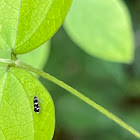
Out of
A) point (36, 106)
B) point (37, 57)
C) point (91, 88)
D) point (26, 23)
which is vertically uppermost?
point (26, 23)

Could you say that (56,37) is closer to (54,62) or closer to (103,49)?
(54,62)

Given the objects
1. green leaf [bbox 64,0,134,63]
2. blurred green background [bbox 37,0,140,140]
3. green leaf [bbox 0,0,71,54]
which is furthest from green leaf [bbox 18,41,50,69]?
blurred green background [bbox 37,0,140,140]

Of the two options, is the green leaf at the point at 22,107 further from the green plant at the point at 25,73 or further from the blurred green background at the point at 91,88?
the blurred green background at the point at 91,88

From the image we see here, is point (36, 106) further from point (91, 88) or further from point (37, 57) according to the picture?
point (91, 88)

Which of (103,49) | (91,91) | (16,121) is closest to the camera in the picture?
(16,121)

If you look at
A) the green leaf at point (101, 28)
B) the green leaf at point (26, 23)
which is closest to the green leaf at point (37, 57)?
the green leaf at point (101, 28)

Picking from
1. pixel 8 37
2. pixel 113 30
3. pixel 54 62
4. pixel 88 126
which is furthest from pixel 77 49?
pixel 8 37

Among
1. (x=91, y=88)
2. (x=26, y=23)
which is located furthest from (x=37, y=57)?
(x=91, y=88)

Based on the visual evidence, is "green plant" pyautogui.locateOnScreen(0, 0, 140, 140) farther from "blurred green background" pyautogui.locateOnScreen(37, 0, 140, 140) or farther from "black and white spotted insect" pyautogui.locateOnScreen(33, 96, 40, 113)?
"blurred green background" pyautogui.locateOnScreen(37, 0, 140, 140)
